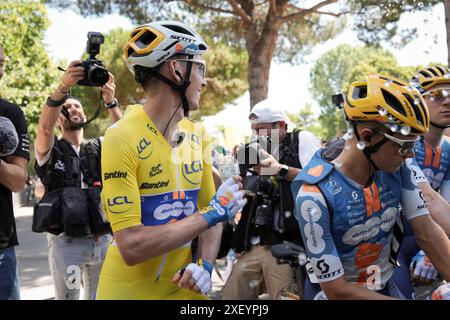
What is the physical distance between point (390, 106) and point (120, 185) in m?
1.27

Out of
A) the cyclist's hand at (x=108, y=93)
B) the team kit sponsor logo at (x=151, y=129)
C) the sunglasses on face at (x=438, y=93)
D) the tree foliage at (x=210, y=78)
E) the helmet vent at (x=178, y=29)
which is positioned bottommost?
the team kit sponsor logo at (x=151, y=129)

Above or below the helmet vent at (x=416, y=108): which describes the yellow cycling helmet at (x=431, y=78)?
above

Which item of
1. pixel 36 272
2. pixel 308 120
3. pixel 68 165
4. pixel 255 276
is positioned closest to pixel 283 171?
pixel 255 276

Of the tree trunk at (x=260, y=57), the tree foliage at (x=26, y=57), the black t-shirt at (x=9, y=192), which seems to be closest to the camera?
the black t-shirt at (x=9, y=192)

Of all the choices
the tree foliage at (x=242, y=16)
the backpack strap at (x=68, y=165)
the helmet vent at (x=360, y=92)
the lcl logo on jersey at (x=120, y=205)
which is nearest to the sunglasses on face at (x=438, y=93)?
the helmet vent at (x=360, y=92)

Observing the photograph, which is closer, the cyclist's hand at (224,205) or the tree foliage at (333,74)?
the cyclist's hand at (224,205)

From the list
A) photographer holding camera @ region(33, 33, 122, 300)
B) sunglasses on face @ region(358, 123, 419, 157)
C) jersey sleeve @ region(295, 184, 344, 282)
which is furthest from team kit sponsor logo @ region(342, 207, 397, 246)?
photographer holding camera @ region(33, 33, 122, 300)

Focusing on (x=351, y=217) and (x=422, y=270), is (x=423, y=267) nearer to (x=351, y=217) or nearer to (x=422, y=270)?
(x=422, y=270)

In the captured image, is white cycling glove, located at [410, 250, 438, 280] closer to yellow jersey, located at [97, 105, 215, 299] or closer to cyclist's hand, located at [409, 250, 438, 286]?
cyclist's hand, located at [409, 250, 438, 286]

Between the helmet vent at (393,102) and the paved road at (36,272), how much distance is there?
16.2 feet

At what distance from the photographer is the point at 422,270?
340cm

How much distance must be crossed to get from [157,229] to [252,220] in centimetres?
235

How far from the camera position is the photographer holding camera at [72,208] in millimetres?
4516

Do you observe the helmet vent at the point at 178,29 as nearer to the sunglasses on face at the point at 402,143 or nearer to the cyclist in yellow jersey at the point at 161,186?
the cyclist in yellow jersey at the point at 161,186
